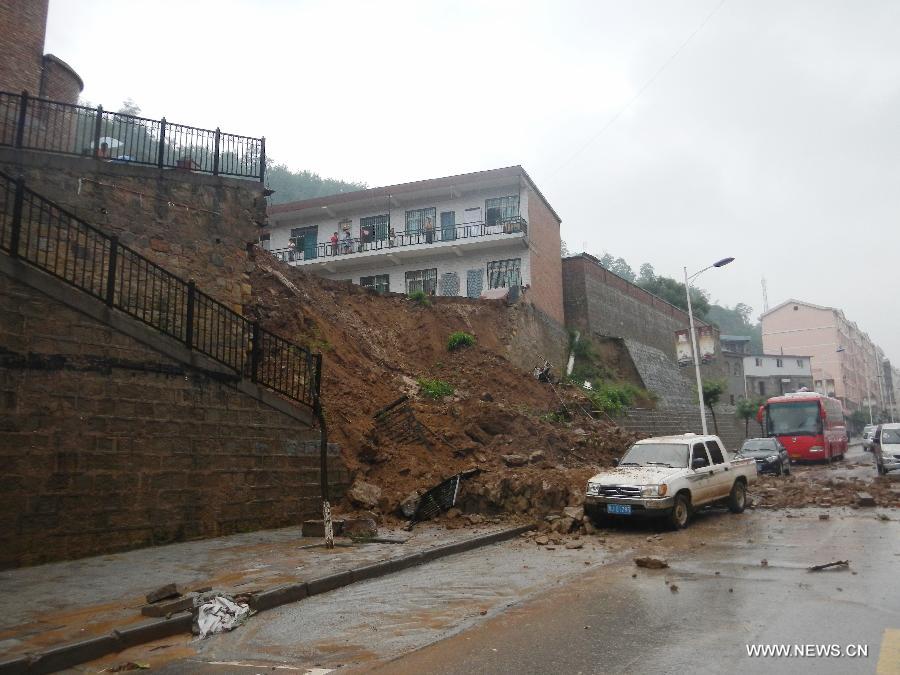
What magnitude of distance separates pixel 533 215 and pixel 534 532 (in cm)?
2428

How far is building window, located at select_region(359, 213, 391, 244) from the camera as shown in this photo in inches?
1467

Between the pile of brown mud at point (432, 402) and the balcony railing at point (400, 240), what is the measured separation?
22.6ft

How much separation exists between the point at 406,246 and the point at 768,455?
68.4 ft

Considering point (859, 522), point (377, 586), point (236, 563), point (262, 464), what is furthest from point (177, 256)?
point (859, 522)

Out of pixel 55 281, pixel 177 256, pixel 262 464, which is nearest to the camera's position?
pixel 55 281

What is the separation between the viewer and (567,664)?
15.7 ft

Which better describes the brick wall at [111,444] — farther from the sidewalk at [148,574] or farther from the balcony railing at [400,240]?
the balcony railing at [400,240]

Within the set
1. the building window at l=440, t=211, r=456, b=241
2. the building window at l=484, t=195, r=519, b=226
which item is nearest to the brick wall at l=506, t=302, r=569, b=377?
the building window at l=484, t=195, r=519, b=226

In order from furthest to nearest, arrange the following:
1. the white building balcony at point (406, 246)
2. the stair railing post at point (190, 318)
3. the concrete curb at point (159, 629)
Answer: the white building balcony at point (406, 246) < the stair railing post at point (190, 318) < the concrete curb at point (159, 629)

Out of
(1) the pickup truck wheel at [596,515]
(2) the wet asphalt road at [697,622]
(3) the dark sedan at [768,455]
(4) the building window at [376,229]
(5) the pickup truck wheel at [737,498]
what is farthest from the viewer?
(4) the building window at [376,229]

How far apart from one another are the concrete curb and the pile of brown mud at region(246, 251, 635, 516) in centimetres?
455

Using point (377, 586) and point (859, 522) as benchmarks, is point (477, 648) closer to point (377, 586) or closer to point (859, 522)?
point (377, 586)

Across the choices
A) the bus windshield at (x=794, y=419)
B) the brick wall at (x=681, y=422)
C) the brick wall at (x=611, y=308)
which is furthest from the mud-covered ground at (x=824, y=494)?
the brick wall at (x=611, y=308)

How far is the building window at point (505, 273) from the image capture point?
32875 mm
